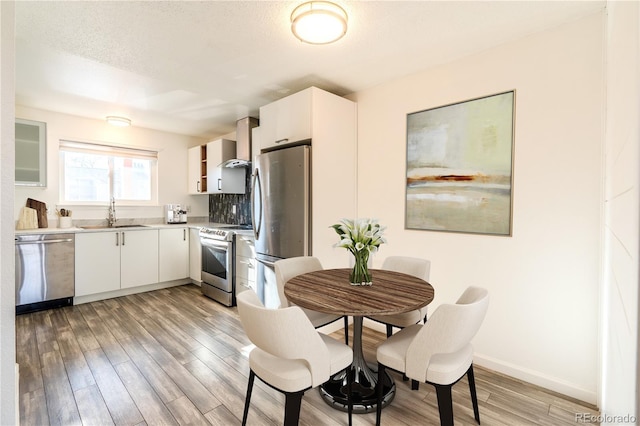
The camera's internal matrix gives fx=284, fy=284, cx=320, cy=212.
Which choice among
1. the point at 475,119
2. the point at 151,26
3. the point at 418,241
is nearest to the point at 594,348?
the point at 418,241

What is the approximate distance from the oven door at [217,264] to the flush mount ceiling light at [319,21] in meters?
2.61

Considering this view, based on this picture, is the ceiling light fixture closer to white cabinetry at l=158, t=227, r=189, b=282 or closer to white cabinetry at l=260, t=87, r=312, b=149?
white cabinetry at l=158, t=227, r=189, b=282

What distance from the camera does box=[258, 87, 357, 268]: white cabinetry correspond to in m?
2.72

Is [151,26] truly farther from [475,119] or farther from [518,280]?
[518,280]

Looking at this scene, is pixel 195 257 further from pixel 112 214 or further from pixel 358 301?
pixel 358 301

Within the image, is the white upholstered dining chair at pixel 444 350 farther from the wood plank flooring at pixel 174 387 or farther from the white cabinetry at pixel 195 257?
the white cabinetry at pixel 195 257

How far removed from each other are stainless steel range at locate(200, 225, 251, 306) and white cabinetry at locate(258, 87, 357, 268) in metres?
1.36

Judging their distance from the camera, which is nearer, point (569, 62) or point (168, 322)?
point (569, 62)

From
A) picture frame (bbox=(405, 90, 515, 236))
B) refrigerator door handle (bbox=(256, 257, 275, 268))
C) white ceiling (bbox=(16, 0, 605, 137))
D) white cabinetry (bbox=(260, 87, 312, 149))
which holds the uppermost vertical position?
white ceiling (bbox=(16, 0, 605, 137))

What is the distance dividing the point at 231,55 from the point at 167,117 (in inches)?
88.7

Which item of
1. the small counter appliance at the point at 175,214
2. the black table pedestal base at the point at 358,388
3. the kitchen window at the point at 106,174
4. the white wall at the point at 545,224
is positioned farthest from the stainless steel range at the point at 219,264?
the white wall at the point at 545,224

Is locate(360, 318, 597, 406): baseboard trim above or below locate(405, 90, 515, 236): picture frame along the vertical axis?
below

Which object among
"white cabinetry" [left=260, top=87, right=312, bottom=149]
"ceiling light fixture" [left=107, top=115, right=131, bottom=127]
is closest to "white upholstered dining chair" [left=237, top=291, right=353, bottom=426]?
"white cabinetry" [left=260, top=87, right=312, bottom=149]

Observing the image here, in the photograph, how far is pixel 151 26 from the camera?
1.92 metres
